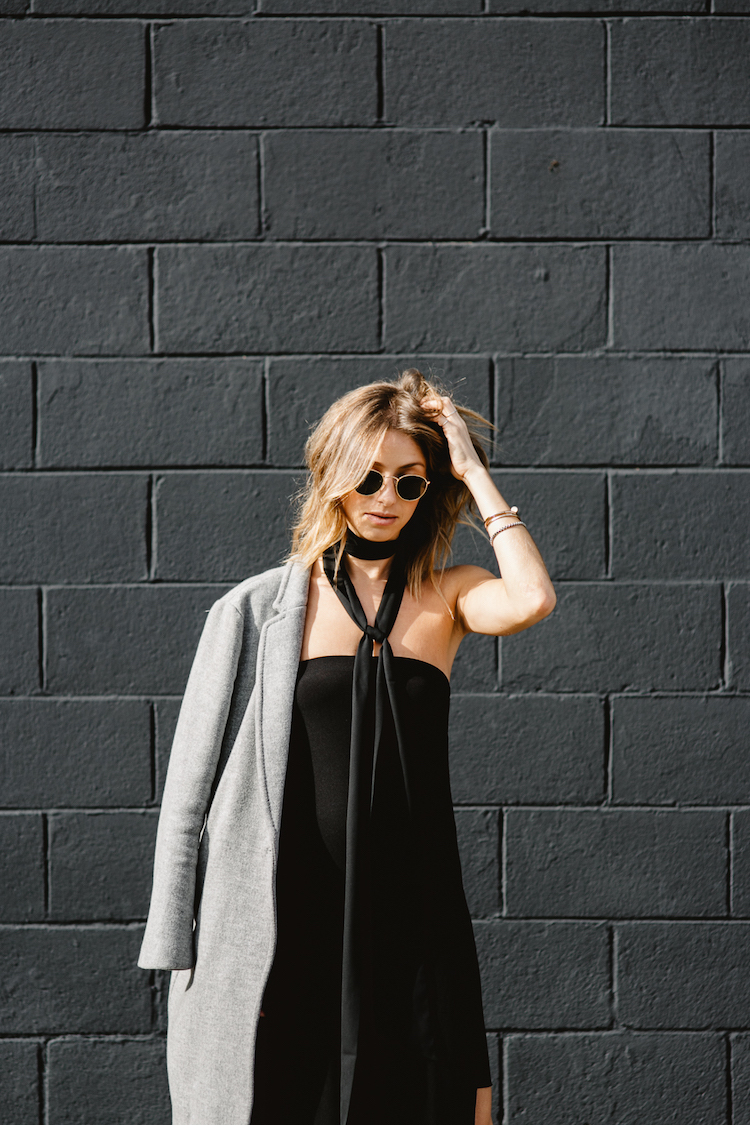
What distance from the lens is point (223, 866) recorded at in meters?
1.92

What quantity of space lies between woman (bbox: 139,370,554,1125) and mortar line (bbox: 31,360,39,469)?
1.13 meters

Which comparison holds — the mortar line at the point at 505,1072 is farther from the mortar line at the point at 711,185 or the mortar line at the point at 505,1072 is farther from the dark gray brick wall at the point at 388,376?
the mortar line at the point at 711,185

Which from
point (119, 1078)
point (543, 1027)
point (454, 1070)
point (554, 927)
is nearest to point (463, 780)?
point (554, 927)

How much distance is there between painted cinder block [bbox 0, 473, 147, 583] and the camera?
2.81 metres

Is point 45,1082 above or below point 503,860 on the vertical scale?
below

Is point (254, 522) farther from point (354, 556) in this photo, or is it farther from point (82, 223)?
point (82, 223)

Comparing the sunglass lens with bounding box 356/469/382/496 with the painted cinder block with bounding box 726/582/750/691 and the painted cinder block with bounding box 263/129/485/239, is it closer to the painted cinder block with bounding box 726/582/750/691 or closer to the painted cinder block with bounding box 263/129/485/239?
the painted cinder block with bounding box 263/129/485/239

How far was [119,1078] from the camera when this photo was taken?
2.79 meters

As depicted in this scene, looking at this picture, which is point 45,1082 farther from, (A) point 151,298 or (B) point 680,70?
(B) point 680,70

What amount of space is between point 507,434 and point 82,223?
148 cm

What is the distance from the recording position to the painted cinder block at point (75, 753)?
2795 mm

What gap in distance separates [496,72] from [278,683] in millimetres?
2076

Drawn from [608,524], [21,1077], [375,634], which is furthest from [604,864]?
[21,1077]

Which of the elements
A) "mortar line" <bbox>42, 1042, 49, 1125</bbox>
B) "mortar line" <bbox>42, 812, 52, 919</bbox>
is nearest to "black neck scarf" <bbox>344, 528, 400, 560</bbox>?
"mortar line" <bbox>42, 812, 52, 919</bbox>
